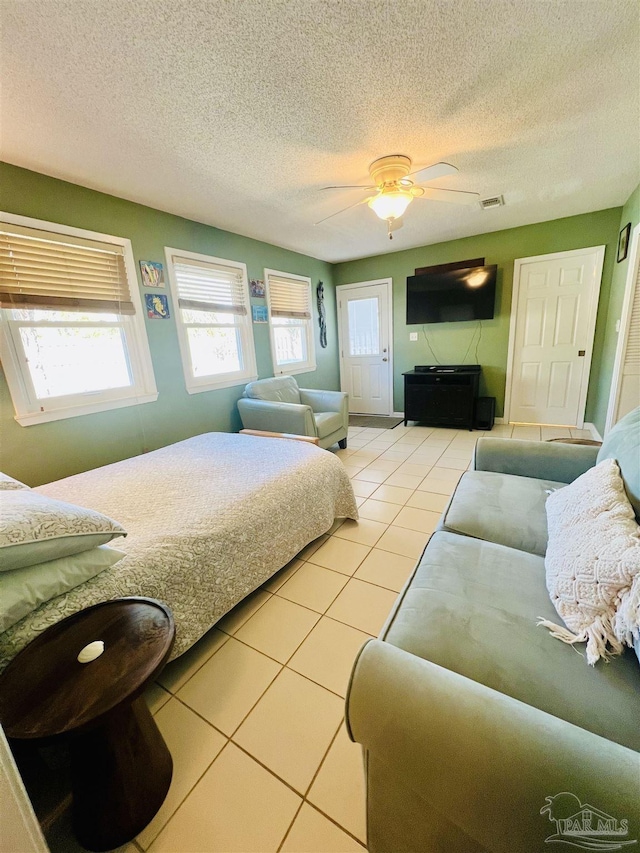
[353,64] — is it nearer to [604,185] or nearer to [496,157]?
[496,157]

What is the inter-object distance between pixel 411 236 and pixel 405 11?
9.96ft

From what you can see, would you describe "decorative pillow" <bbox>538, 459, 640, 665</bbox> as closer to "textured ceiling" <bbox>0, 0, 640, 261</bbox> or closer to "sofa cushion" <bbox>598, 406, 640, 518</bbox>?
"sofa cushion" <bbox>598, 406, 640, 518</bbox>

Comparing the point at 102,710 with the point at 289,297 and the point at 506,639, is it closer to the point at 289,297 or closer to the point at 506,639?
the point at 506,639

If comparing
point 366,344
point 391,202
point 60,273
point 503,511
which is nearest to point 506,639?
point 503,511

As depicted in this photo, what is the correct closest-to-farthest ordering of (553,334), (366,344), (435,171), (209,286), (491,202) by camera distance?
(435,171)
(491,202)
(209,286)
(553,334)
(366,344)

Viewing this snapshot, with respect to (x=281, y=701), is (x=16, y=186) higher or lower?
higher

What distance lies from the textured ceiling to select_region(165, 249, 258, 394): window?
63 cm

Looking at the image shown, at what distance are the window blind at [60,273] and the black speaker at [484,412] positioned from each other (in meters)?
4.06

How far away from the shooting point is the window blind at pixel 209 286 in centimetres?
305

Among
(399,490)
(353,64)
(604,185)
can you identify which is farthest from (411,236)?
(399,490)

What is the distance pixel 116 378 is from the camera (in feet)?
8.63

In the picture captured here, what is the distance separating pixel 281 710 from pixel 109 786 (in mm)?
531

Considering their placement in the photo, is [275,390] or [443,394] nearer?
[275,390]

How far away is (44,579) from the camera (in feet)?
3.28
